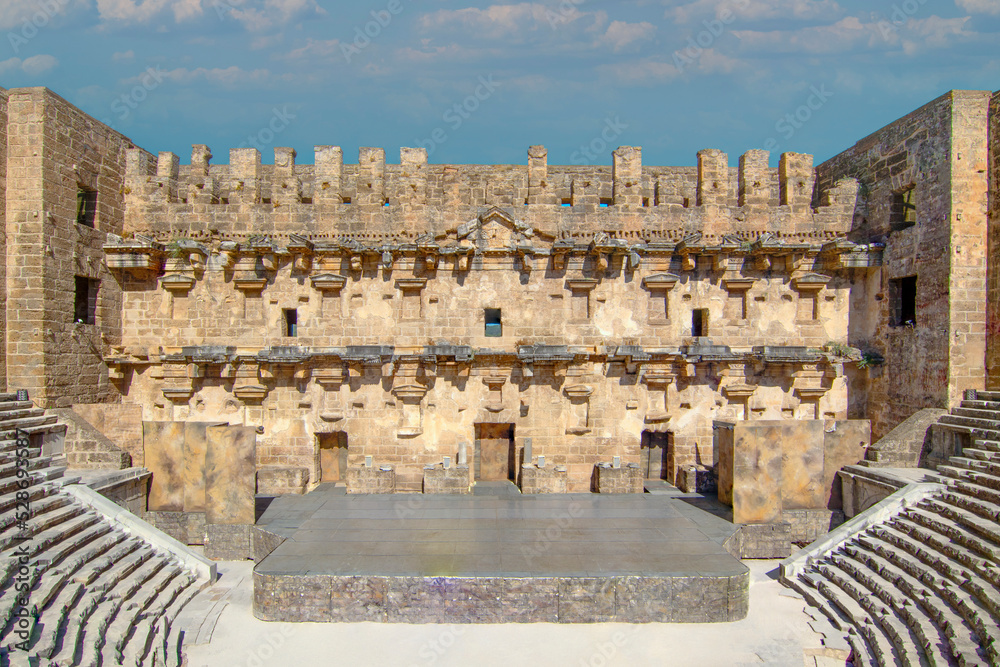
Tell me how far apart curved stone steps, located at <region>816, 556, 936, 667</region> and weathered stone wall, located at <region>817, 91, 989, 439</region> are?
19.3 feet

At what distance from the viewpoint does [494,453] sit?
15961mm

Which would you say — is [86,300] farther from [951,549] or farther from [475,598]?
[951,549]

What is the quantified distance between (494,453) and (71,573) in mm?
9540

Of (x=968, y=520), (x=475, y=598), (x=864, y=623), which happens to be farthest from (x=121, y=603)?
(x=968, y=520)

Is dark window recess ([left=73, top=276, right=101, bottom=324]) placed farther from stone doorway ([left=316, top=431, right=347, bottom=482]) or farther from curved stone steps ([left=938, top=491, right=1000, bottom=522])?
curved stone steps ([left=938, top=491, right=1000, bottom=522])

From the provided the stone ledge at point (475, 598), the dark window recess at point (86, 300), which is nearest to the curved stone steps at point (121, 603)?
the stone ledge at point (475, 598)

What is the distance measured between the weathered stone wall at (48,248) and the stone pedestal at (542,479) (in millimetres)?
11571

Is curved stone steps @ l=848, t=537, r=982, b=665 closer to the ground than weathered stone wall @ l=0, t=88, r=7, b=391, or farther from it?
closer to the ground

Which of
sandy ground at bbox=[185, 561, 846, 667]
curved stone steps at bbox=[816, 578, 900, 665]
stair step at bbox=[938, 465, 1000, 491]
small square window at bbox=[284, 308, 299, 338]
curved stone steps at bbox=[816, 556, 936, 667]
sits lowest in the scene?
sandy ground at bbox=[185, 561, 846, 667]

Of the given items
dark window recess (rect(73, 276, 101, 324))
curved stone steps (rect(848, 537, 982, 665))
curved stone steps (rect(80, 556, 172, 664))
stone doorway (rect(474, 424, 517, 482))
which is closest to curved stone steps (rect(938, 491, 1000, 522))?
curved stone steps (rect(848, 537, 982, 665))

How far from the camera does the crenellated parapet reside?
50.9 ft

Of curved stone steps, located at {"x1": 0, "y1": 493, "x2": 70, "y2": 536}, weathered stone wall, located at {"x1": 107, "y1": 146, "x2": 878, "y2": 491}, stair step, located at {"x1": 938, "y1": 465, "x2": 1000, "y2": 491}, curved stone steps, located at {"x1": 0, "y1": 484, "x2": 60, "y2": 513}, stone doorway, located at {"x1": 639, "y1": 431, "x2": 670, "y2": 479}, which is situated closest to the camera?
curved stone steps, located at {"x1": 0, "y1": 493, "x2": 70, "y2": 536}

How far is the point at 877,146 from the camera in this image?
15.7 metres

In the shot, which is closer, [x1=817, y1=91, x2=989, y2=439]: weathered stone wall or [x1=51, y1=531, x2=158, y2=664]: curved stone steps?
[x1=51, y1=531, x2=158, y2=664]: curved stone steps
